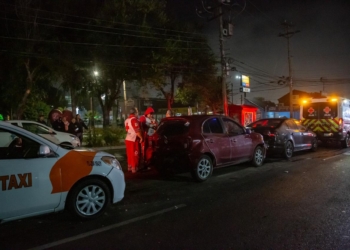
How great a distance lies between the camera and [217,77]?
28.3 metres

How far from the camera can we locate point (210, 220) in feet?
16.5

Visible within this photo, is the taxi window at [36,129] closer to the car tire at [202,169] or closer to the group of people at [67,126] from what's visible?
the group of people at [67,126]

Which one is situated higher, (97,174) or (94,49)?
(94,49)

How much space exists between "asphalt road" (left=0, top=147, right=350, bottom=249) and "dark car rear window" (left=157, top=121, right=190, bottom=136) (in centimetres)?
121

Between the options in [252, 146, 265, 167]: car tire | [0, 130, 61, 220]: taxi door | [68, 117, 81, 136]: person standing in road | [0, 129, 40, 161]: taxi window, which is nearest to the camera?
[0, 130, 61, 220]: taxi door

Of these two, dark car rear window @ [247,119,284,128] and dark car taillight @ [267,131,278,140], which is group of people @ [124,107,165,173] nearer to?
dark car taillight @ [267,131,278,140]

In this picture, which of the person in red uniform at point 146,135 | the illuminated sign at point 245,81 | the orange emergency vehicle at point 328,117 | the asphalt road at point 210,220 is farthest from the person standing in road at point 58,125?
the illuminated sign at point 245,81

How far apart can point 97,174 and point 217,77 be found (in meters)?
24.2

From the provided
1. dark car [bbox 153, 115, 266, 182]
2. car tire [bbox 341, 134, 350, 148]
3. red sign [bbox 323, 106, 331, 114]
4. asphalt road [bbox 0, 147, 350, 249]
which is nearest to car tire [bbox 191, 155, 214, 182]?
dark car [bbox 153, 115, 266, 182]

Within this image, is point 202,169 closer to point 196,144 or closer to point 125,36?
point 196,144

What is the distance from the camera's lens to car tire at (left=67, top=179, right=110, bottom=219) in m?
4.93

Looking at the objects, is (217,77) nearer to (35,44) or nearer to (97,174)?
(35,44)

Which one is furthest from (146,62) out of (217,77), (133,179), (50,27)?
(133,179)

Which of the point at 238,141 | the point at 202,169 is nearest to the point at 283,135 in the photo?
the point at 238,141
